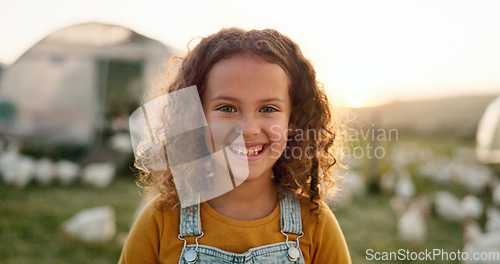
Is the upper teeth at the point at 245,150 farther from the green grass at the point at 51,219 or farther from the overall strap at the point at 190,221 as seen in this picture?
the green grass at the point at 51,219

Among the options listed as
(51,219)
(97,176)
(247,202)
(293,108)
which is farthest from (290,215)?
(97,176)

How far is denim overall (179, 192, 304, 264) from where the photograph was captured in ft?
3.44

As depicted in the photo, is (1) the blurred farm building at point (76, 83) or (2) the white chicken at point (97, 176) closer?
(1) the blurred farm building at point (76, 83)

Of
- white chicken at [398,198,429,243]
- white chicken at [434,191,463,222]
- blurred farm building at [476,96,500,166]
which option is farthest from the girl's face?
blurred farm building at [476,96,500,166]

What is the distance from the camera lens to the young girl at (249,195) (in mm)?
1050

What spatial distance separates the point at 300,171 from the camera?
4.23 feet

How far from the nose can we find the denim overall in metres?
0.29

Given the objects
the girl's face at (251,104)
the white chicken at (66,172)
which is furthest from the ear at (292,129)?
the white chicken at (66,172)

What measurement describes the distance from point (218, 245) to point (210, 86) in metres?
0.50

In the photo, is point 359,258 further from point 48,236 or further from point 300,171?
point 48,236

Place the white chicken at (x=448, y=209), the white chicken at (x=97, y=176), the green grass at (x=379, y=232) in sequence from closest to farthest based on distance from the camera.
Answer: the green grass at (x=379, y=232) < the white chicken at (x=448, y=209) < the white chicken at (x=97, y=176)

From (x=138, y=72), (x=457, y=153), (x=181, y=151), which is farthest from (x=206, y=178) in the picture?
(x=457, y=153)

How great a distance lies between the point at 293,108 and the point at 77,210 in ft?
8.35

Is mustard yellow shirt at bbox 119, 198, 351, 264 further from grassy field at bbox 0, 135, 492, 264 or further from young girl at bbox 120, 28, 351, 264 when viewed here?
grassy field at bbox 0, 135, 492, 264
